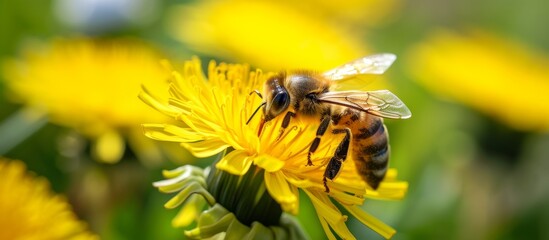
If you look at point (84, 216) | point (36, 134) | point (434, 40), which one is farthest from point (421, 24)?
point (84, 216)

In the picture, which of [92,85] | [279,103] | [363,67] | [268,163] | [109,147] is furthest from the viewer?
[92,85]

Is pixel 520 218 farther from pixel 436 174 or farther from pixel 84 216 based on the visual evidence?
pixel 84 216

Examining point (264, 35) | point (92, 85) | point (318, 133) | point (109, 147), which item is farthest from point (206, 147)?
point (264, 35)

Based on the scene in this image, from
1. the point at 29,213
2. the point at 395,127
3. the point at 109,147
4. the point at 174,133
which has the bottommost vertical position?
the point at 395,127

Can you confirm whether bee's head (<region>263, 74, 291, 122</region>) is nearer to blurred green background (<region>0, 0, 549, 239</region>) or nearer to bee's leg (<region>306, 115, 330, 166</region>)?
bee's leg (<region>306, 115, 330, 166</region>)

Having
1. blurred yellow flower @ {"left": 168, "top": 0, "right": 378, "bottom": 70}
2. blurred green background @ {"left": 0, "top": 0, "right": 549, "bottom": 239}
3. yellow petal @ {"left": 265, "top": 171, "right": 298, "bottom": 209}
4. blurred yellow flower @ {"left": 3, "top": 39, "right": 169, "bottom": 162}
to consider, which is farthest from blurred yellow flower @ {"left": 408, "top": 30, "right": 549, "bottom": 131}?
yellow petal @ {"left": 265, "top": 171, "right": 298, "bottom": 209}

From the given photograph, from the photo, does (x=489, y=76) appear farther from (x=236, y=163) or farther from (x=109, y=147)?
(x=236, y=163)

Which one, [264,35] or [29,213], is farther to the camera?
[264,35]
